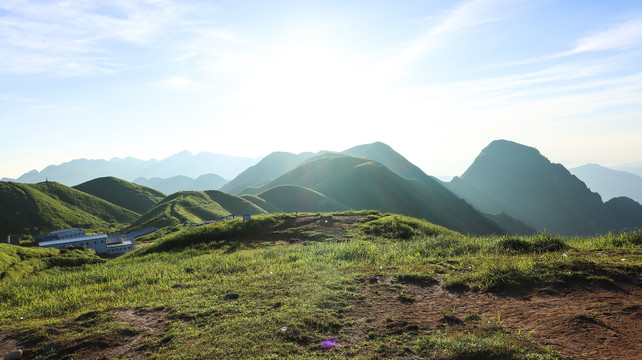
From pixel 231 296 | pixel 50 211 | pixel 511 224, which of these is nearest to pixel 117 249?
pixel 50 211

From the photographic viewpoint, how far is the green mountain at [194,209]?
7418cm

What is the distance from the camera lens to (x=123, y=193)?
5674 inches

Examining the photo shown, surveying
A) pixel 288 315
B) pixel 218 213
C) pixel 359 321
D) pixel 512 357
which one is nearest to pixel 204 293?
pixel 288 315

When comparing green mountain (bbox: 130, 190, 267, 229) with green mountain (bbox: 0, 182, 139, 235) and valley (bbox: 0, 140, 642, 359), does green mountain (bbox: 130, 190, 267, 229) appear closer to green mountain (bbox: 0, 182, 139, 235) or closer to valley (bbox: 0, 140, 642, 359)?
green mountain (bbox: 0, 182, 139, 235)

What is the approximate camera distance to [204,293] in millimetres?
9617

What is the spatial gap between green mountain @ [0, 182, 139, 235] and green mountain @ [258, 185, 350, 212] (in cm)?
5792

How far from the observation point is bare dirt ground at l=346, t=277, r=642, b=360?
5.34 metres

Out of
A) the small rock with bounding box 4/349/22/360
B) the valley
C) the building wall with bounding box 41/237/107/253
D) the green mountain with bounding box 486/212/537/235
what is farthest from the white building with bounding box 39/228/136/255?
the green mountain with bounding box 486/212/537/235

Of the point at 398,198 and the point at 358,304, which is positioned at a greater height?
the point at 358,304

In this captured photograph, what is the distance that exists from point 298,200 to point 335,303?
108681mm

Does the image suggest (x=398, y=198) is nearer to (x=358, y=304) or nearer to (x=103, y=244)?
(x=103, y=244)

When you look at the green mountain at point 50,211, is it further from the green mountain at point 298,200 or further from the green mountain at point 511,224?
the green mountain at point 511,224

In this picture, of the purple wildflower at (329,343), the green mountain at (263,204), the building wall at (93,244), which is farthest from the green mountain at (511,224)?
the purple wildflower at (329,343)

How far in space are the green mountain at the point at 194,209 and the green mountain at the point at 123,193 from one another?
48166 millimetres
